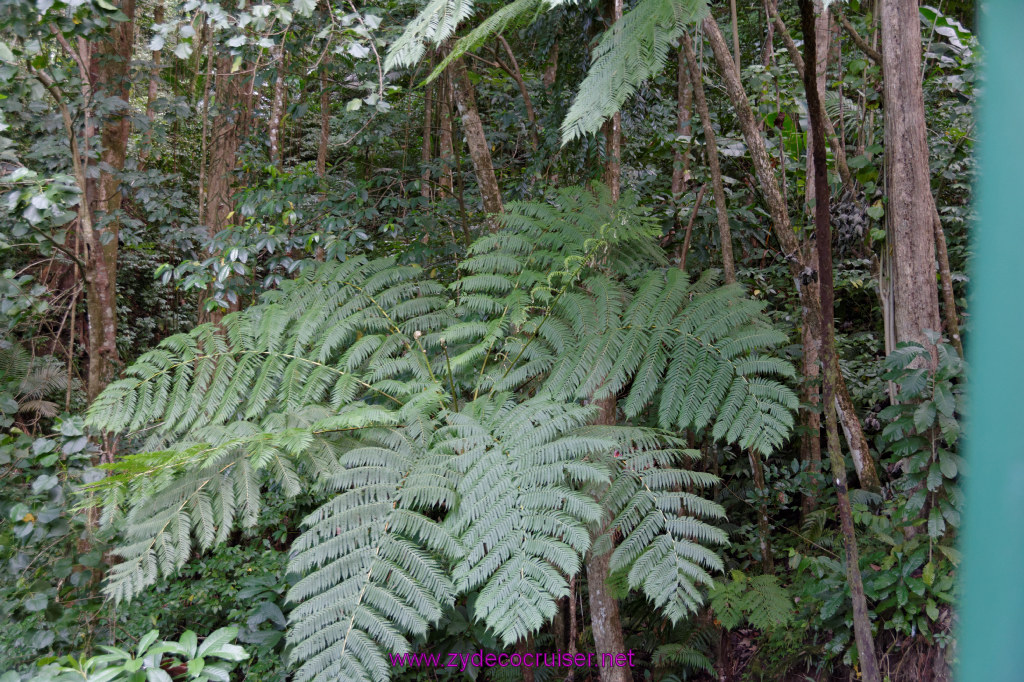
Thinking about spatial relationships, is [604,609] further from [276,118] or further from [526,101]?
[276,118]

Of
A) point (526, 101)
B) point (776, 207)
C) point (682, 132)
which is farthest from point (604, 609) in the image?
point (526, 101)

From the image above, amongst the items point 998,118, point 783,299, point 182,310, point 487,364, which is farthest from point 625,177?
point 182,310

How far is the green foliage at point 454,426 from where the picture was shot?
1837 mm

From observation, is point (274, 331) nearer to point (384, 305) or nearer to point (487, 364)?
point (384, 305)

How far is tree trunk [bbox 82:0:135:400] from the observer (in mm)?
3271

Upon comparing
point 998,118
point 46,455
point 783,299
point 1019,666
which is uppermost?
point 783,299

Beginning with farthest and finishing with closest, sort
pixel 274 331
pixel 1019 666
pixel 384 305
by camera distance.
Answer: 1. pixel 384 305
2. pixel 274 331
3. pixel 1019 666

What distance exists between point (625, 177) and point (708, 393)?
9.38 ft

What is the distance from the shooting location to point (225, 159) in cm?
580

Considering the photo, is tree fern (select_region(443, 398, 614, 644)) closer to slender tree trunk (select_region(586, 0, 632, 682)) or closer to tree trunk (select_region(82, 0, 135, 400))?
slender tree trunk (select_region(586, 0, 632, 682))

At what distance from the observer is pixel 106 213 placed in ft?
10.9

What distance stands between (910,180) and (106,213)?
12.2ft

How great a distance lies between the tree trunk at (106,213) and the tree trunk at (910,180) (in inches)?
137

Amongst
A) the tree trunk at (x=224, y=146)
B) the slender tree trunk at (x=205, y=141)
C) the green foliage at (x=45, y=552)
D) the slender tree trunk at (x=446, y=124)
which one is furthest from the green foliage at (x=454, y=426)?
the tree trunk at (x=224, y=146)
